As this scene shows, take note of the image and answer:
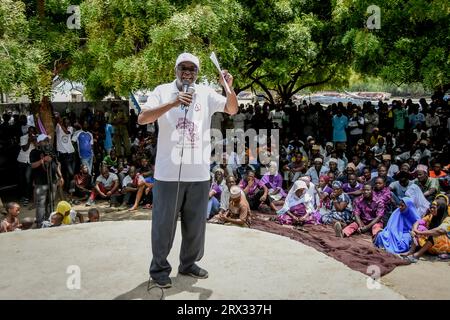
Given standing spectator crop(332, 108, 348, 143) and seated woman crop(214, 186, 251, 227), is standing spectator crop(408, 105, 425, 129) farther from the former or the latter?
seated woman crop(214, 186, 251, 227)

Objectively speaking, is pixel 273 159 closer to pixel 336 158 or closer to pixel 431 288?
pixel 336 158

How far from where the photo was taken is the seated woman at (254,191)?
28.6 feet

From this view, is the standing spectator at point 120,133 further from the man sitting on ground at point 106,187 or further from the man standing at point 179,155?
the man standing at point 179,155

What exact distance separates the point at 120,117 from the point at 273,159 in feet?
13.5

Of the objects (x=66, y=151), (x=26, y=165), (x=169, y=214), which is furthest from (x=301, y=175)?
(x=169, y=214)

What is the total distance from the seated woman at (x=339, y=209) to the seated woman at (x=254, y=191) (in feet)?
4.17

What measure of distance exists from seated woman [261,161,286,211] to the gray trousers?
230 inches

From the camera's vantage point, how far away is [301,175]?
383 inches

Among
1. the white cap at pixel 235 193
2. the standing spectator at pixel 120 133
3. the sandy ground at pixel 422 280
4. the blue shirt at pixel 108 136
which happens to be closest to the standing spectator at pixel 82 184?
the blue shirt at pixel 108 136

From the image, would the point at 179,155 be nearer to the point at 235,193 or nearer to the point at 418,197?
the point at 235,193

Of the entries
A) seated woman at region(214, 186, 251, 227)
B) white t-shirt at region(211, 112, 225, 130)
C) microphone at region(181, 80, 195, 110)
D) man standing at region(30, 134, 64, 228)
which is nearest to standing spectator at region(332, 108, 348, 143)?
white t-shirt at region(211, 112, 225, 130)

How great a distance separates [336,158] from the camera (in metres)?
9.61

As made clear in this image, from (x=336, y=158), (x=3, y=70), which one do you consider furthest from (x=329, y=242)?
(x=3, y=70)

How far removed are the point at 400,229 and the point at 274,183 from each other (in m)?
2.96
